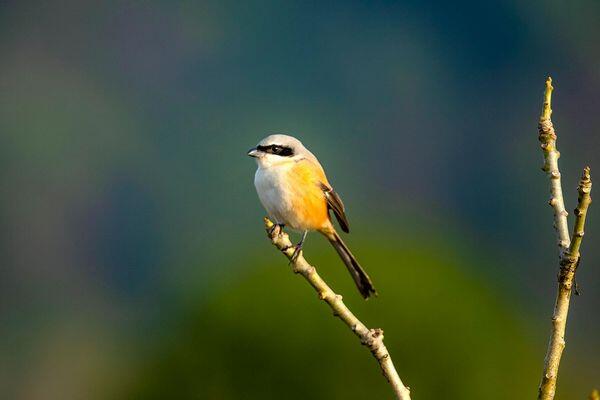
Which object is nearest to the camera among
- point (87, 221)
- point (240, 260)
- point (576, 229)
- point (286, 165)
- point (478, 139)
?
point (576, 229)

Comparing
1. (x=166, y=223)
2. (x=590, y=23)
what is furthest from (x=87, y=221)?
(x=590, y=23)

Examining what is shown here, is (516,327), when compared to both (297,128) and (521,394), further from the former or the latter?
(297,128)

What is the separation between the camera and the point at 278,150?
461 cm

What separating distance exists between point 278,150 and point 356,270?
727 millimetres

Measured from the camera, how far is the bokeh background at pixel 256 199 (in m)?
11.8

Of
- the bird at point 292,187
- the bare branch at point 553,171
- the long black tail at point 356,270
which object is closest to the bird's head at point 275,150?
the bird at point 292,187

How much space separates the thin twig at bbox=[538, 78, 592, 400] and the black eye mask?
246 cm

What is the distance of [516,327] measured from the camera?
1376cm

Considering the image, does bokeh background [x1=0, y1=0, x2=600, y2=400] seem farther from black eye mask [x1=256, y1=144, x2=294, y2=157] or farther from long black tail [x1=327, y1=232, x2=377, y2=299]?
black eye mask [x1=256, y1=144, x2=294, y2=157]

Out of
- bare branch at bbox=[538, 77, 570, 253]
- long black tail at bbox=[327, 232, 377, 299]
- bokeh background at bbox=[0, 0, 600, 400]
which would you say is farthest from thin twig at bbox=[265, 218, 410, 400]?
bokeh background at bbox=[0, 0, 600, 400]

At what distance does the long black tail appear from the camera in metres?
4.20

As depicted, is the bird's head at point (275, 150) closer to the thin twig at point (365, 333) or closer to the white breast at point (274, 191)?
the white breast at point (274, 191)

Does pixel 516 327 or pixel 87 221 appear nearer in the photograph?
pixel 516 327

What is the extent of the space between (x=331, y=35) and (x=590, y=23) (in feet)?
183
